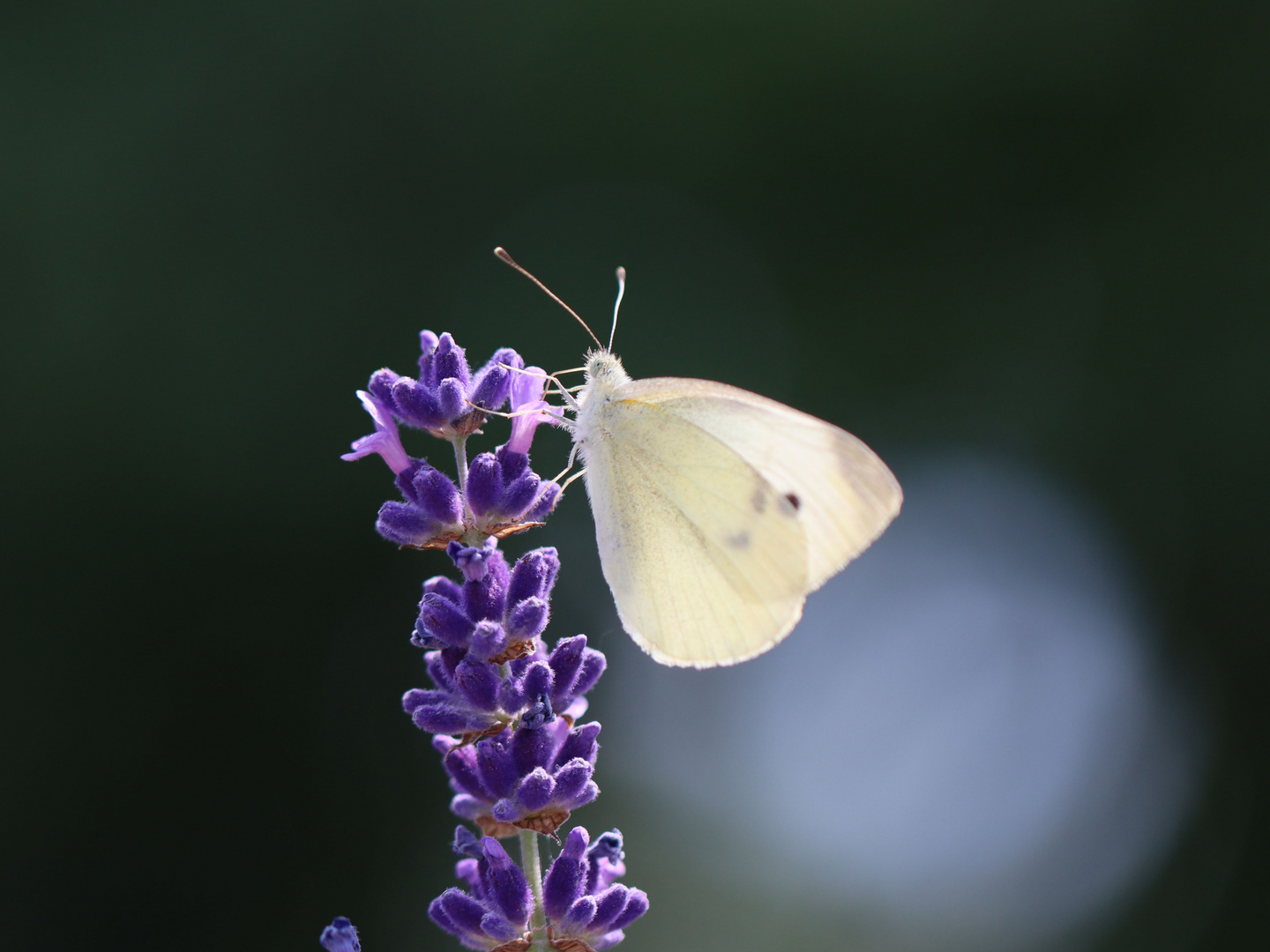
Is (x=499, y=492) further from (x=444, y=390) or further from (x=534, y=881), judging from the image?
(x=534, y=881)

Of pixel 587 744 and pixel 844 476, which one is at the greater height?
pixel 844 476

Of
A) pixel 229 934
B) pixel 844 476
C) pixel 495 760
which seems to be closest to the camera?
pixel 495 760

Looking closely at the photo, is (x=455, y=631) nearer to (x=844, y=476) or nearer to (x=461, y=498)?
(x=461, y=498)

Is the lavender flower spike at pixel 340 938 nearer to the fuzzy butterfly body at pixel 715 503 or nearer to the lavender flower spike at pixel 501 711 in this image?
the lavender flower spike at pixel 501 711

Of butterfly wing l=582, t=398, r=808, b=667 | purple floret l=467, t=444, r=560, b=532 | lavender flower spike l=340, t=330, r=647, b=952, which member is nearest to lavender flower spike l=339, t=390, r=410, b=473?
lavender flower spike l=340, t=330, r=647, b=952

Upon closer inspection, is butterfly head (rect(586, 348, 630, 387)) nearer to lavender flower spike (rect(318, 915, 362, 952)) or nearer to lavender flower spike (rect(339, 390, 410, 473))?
lavender flower spike (rect(339, 390, 410, 473))

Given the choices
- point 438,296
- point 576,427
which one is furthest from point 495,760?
point 438,296
